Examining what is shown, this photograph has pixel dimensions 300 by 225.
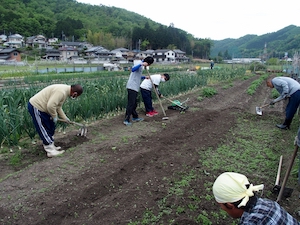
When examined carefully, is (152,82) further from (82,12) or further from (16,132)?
(82,12)

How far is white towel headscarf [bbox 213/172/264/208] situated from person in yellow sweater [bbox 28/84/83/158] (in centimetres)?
300

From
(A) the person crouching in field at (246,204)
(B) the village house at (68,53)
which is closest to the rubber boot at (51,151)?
(A) the person crouching in field at (246,204)

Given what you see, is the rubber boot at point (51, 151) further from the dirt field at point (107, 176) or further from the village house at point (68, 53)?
the village house at point (68, 53)

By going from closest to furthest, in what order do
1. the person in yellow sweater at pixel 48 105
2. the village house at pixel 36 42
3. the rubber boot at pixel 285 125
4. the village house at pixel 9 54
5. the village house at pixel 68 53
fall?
the person in yellow sweater at pixel 48 105, the rubber boot at pixel 285 125, the village house at pixel 9 54, the village house at pixel 68 53, the village house at pixel 36 42

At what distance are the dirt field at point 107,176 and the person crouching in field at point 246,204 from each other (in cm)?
106

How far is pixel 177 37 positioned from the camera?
77062 mm

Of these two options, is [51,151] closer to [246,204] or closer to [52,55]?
[246,204]

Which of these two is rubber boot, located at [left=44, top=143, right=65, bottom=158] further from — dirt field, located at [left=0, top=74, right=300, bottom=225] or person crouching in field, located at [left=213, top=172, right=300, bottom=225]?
person crouching in field, located at [left=213, top=172, right=300, bottom=225]

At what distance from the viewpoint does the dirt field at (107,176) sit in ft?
8.54

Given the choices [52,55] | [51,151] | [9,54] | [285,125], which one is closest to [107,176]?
[51,151]

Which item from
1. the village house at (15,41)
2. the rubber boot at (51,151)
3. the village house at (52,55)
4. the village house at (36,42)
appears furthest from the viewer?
the village house at (36,42)

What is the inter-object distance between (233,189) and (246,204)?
4.8 inches

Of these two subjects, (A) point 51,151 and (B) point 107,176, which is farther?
(A) point 51,151

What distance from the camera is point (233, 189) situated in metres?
1.51
